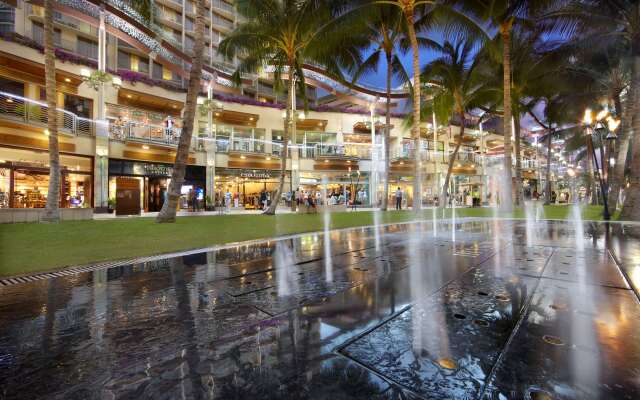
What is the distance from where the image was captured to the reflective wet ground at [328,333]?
1729 millimetres

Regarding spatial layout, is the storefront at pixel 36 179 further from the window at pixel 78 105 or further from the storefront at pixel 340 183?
the storefront at pixel 340 183

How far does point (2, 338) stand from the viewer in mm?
2385

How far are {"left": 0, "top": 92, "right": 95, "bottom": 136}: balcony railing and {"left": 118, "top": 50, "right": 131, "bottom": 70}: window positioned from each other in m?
14.1

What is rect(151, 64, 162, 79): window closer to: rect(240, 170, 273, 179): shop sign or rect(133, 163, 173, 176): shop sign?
rect(133, 163, 173, 176): shop sign

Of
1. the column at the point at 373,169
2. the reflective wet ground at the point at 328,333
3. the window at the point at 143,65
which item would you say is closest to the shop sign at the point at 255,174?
the column at the point at 373,169

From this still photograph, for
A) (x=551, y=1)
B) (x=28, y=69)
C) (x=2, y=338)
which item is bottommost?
(x=2, y=338)

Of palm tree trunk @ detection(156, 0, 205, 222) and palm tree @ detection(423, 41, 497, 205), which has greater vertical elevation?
palm tree @ detection(423, 41, 497, 205)

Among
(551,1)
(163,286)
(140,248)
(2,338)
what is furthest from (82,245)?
(551,1)

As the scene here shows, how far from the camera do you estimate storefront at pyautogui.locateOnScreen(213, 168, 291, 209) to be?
2863 cm

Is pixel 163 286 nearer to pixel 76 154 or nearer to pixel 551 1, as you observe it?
pixel 551 1

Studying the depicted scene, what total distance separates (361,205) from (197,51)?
2506 cm

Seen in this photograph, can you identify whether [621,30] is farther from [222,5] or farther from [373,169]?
[222,5]

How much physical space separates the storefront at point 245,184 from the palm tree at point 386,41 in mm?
12668

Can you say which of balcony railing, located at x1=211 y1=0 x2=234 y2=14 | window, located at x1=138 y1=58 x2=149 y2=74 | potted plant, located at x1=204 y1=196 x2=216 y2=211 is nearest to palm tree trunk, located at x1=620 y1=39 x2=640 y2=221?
potted plant, located at x1=204 y1=196 x2=216 y2=211
